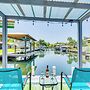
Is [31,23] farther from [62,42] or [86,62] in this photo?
[86,62]

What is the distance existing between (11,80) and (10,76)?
0.09 metres

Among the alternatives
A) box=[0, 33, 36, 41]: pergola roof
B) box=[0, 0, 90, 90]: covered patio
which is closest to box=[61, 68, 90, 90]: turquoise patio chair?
box=[0, 0, 90, 90]: covered patio

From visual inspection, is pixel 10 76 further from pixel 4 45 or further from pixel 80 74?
pixel 4 45

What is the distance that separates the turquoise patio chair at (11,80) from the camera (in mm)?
2855

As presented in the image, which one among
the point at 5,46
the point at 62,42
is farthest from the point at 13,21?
the point at 62,42

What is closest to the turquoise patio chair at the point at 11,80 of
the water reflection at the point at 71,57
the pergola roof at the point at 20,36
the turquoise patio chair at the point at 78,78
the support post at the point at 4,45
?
the turquoise patio chair at the point at 78,78

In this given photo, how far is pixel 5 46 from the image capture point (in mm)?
5434

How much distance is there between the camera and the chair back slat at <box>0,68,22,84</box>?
2850 millimetres

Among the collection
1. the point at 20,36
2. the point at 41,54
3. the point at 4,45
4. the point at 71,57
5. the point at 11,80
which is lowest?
the point at 11,80

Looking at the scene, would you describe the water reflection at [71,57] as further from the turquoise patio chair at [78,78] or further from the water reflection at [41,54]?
the turquoise patio chair at [78,78]

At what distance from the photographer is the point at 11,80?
Answer: 2.91 metres

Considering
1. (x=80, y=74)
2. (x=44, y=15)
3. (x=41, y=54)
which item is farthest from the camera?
(x=41, y=54)

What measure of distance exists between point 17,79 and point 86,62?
3.62 metres

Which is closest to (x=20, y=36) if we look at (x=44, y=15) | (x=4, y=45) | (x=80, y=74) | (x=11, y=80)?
(x=4, y=45)
